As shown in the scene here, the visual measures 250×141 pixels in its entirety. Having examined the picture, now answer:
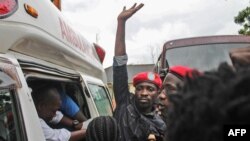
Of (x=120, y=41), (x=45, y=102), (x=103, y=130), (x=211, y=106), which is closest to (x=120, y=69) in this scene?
(x=120, y=41)

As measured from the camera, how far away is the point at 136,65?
25.2 m

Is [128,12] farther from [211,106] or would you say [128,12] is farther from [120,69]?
[211,106]

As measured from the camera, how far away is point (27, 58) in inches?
103

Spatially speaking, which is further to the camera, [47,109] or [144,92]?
[47,109]

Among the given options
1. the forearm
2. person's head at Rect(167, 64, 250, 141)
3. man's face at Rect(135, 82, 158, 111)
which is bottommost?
person's head at Rect(167, 64, 250, 141)

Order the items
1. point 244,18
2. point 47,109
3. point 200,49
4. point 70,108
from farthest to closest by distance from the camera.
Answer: point 244,18, point 200,49, point 70,108, point 47,109

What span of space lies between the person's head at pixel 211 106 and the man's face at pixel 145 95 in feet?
6.45

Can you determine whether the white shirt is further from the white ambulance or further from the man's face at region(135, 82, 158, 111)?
the man's face at region(135, 82, 158, 111)

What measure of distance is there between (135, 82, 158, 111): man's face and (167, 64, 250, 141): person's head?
1965 millimetres

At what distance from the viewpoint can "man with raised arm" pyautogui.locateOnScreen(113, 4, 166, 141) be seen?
8.71 feet

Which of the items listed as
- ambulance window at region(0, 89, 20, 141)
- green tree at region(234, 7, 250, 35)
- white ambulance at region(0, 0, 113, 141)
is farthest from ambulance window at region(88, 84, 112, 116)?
green tree at region(234, 7, 250, 35)

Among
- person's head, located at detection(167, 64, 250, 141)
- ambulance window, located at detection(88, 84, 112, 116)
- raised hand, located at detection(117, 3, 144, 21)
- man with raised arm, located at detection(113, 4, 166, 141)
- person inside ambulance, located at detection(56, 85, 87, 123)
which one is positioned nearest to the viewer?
person's head, located at detection(167, 64, 250, 141)

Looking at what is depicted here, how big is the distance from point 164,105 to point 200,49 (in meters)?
5.18

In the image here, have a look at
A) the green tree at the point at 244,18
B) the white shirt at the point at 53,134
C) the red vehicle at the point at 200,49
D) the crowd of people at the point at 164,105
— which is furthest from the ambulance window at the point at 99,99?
the green tree at the point at 244,18
